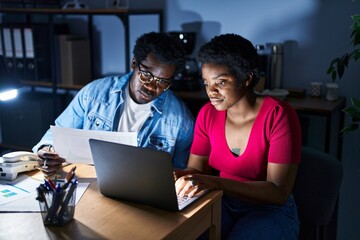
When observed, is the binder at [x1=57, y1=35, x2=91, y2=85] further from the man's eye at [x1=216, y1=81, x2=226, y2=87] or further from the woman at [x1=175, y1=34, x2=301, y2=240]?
the man's eye at [x1=216, y1=81, x2=226, y2=87]

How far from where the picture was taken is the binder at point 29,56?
2.96 meters

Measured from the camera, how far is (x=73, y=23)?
3244 millimetres

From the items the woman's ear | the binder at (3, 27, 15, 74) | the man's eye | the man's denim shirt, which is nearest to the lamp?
the man's denim shirt

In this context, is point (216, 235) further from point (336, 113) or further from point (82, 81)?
point (82, 81)

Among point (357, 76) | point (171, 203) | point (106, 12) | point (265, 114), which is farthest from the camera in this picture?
point (106, 12)

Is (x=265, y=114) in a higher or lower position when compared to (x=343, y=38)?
lower

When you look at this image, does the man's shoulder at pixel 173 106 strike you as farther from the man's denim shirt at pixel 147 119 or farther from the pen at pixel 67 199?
the pen at pixel 67 199

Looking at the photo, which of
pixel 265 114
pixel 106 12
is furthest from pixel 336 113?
pixel 106 12

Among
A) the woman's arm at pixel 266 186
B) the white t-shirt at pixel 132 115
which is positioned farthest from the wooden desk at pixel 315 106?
the woman's arm at pixel 266 186

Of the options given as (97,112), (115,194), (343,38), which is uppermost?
(343,38)

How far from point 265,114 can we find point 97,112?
70cm

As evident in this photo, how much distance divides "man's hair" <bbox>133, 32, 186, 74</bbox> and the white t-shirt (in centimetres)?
19

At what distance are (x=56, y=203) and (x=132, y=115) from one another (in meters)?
0.80

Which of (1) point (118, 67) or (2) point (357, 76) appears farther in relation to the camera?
(1) point (118, 67)
